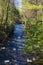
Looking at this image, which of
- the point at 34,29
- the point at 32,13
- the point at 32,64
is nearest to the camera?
the point at 32,64

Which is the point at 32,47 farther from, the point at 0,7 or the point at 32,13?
the point at 32,13

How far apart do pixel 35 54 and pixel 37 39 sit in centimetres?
105

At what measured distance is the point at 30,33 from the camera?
15.6 metres

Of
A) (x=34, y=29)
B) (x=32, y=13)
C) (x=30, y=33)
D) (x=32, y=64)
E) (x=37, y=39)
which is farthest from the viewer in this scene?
(x=32, y=13)

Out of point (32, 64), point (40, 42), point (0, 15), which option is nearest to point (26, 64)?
point (32, 64)

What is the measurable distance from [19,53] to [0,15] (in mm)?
8513

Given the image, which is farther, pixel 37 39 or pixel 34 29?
pixel 34 29

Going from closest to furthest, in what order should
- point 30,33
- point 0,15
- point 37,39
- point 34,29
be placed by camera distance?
point 37,39
point 34,29
point 30,33
point 0,15

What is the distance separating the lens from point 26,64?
12.4 m

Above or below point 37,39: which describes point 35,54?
below

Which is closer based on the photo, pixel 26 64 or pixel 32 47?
pixel 26 64

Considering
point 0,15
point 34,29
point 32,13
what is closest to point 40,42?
point 34,29

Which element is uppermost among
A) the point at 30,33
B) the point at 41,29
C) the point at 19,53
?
the point at 41,29

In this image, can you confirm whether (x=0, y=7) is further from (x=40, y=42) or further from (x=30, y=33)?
(x=40, y=42)
